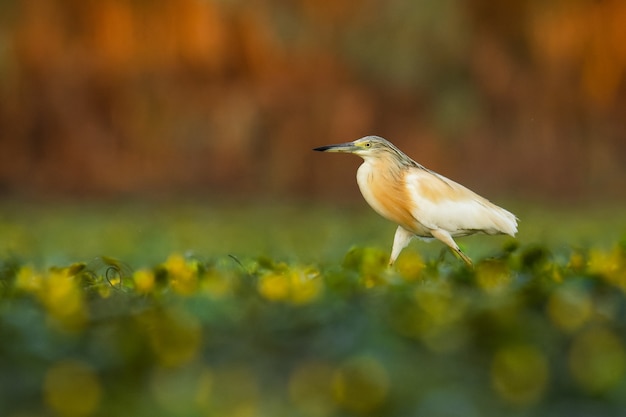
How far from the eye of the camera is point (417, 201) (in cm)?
393

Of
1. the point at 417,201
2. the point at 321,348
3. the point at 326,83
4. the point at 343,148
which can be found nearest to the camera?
the point at 321,348

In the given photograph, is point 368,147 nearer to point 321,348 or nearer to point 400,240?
point 400,240

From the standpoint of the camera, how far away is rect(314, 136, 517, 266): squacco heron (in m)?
3.94

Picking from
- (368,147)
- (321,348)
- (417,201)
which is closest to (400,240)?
(417,201)

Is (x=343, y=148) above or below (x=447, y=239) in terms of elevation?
above

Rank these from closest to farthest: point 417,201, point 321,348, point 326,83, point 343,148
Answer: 1. point 321,348
2. point 417,201
3. point 343,148
4. point 326,83

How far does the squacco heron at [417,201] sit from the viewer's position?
12.9ft

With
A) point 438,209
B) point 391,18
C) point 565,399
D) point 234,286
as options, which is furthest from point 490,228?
point 391,18

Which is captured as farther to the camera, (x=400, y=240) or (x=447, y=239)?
(x=400, y=240)

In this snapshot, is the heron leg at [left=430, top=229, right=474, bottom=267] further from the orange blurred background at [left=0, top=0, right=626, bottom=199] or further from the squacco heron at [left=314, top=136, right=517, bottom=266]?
the orange blurred background at [left=0, top=0, right=626, bottom=199]

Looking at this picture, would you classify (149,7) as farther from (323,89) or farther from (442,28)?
(442,28)

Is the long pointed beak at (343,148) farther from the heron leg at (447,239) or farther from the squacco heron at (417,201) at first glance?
the heron leg at (447,239)

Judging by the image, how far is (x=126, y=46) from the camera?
12945mm

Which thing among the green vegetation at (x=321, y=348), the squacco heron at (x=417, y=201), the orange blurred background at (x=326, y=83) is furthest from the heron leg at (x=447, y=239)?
the orange blurred background at (x=326, y=83)
